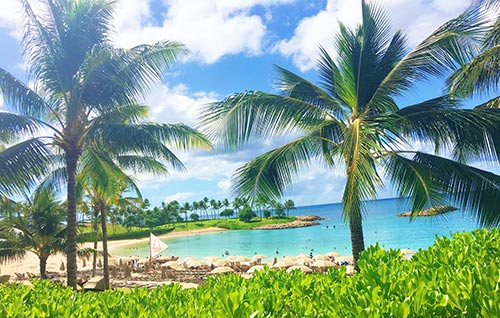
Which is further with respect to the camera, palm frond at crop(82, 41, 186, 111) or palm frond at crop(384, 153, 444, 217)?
palm frond at crop(82, 41, 186, 111)

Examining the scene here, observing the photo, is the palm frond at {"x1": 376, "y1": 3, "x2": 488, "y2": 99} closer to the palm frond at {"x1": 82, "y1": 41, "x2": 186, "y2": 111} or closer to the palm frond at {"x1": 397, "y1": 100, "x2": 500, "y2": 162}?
the palm frond at {"x1": 397, "y1": 100, "x2": 500, "y2": 162}

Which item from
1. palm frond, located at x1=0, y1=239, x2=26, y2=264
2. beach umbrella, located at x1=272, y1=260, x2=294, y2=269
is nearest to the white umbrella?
beach umbrella, located at x1=272, y1=260, x2=294, y2=269

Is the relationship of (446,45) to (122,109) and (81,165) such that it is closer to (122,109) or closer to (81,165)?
(122,109)

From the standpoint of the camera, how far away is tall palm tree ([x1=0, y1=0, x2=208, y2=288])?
9.70 meters

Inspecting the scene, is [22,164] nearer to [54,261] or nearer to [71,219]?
[71,219]

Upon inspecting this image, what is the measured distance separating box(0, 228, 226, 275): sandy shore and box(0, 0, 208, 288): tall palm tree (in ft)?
37.2

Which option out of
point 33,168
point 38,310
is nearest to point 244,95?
point 38,310

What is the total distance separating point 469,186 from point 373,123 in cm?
194

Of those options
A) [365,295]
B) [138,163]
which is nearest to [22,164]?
[138,163]

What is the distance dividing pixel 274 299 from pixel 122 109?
9401 millimetres

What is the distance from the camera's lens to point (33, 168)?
9.48 m

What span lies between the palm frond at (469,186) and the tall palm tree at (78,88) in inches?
254

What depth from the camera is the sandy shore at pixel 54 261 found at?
29288 millimetres

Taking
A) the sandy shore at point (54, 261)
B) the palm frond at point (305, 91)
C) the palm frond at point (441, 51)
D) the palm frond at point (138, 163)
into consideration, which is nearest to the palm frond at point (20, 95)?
the palm frond at point (138, 163)
